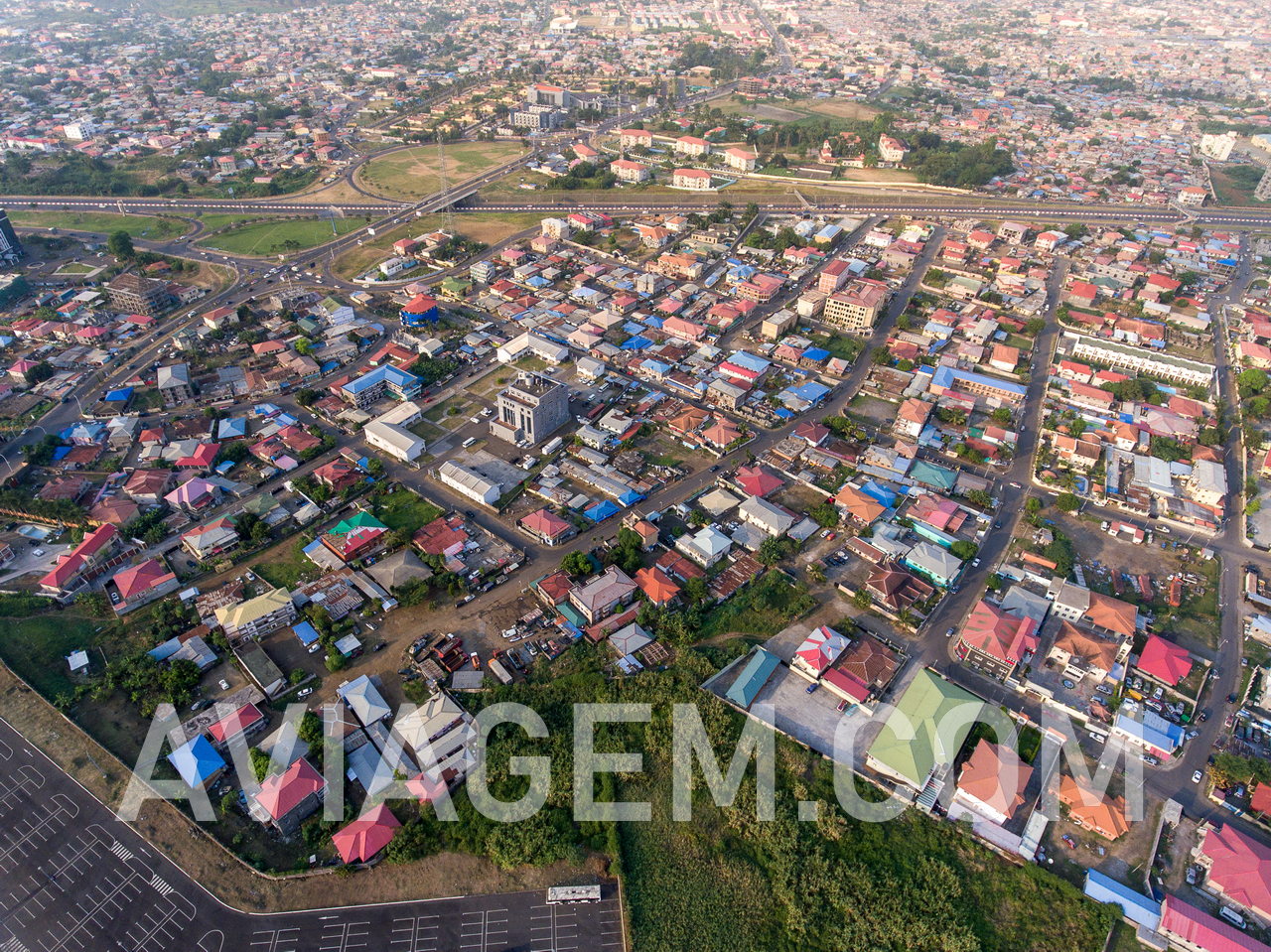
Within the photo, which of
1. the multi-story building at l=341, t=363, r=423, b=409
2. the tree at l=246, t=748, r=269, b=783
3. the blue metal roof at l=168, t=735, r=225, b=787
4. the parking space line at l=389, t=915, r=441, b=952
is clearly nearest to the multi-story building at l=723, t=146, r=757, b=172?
the multi-story building at l=341, t=363, r=423, b=409

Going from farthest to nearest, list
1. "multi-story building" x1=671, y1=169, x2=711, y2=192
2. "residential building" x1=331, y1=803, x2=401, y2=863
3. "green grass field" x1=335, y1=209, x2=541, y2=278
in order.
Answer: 1. "multi-story building" x1=671, y1=169, x2=711, y2=192
2. "green grass field" x1=335, y1=209, x2=541, y2=278
3. "residential building" x1=331, y1=803, x2=401, y2=863

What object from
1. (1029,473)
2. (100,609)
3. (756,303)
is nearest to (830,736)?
(1029,473)

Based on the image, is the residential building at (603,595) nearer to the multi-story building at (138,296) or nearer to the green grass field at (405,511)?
the green grass field at (405,511)

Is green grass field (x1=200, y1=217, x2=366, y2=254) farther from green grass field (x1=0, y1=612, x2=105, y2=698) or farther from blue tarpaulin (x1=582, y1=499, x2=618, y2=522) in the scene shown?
blue tarpaulin (x1=582, y1=499, x2=618, y2=522)

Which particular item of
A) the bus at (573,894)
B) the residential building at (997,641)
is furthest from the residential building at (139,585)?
the residential building at (997,641)

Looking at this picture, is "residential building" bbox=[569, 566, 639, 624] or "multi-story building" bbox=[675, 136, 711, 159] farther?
"multi-story building" bbox=[675, 136, 711, 159]

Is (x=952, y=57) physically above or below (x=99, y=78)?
above

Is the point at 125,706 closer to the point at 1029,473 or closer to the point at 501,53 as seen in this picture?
the point at 1029,473
